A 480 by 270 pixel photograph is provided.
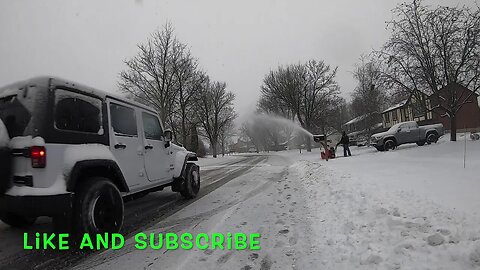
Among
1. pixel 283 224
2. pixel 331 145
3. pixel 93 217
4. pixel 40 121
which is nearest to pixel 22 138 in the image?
pixel 40 121

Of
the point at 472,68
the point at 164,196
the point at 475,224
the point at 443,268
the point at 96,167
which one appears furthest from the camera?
the point at 472,68

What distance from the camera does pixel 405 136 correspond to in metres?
20.1

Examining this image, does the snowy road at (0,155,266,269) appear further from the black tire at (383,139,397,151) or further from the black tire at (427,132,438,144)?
the black tire at (427,132,438,144)

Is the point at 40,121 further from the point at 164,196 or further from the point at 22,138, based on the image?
the point at 164,196

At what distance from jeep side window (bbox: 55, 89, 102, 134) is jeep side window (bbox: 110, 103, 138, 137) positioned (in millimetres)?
370

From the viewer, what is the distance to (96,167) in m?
4.01

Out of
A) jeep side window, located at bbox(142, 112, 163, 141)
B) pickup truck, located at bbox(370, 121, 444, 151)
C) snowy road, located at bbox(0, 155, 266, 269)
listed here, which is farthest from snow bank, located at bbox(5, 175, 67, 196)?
pickup truck, located at bbox(370, 121, 444, 151)

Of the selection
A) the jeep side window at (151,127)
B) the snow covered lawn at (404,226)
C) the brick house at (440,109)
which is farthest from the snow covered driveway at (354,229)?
the brick house at (440,109)

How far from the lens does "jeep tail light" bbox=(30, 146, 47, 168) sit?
3293 millimetres

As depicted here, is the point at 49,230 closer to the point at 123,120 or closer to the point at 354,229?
the point at 123,120

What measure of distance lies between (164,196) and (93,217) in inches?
172

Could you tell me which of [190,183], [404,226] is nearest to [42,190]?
[190,183]

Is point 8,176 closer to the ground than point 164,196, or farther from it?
farther from it

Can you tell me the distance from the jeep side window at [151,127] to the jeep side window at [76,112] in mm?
1428
